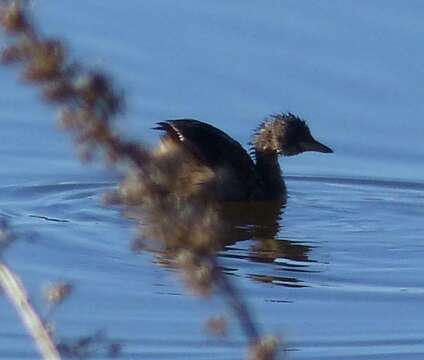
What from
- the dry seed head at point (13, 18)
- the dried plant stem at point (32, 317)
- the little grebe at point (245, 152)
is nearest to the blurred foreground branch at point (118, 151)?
the dry seed head at point (13, 18)

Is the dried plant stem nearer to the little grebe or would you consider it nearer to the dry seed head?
the dry seed head

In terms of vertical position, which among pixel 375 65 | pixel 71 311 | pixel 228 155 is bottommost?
pixel 71 311

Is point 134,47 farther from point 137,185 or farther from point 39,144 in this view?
point 137,185

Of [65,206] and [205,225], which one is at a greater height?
[205,225]

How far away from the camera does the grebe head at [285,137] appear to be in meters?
9.40

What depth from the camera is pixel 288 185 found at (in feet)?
31.7

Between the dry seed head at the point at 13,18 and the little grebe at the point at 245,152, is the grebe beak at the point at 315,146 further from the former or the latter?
the dry seed head at the point at 13,18

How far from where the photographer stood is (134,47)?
407 inches

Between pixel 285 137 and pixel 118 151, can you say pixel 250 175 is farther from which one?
pixel 118 151

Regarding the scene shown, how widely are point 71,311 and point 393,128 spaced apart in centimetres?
372

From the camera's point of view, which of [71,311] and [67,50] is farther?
[71,311]

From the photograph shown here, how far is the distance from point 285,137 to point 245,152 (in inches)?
11.7

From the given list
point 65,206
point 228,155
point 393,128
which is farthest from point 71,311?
point 393,128

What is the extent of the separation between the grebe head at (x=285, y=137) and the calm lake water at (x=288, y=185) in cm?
16
